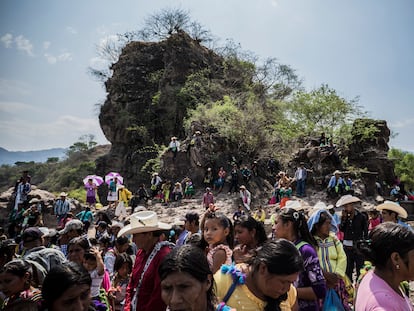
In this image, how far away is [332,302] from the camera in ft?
8.66

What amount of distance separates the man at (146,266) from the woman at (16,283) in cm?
86

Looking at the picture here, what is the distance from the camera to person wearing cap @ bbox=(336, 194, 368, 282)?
5.57 meters

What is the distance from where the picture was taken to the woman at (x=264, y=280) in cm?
186

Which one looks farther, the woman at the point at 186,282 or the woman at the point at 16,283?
the woman at the point at 16,283

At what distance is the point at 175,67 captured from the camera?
1039 inches

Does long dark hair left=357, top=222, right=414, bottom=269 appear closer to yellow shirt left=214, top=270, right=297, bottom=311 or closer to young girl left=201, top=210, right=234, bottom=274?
yellow shirt left=214, top=270, right=297, bottom=311

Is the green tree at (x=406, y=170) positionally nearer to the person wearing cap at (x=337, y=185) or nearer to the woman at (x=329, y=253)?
the person wearing cap at (x=337, y=185)

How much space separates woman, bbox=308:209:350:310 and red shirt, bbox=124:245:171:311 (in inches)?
63.2

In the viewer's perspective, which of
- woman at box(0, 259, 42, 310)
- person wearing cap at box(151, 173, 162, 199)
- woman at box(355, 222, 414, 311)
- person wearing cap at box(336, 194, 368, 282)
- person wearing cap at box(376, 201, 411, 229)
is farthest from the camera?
person wearing cap at box(151, 173, 162, 199)

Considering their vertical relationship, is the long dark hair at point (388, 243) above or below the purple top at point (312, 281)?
above

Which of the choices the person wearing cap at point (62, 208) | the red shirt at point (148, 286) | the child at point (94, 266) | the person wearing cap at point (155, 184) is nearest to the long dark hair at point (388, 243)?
the red shirt at point (148, 286)

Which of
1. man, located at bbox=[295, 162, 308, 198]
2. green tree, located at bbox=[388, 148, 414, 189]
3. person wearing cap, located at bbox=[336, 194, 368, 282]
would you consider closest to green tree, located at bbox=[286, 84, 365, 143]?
man, located at bbox=[295, 162, 308, 198]

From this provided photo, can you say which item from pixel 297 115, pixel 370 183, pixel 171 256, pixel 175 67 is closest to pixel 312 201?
pixel 370 183

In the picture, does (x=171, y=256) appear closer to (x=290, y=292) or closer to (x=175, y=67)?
(x=290, y=292)
